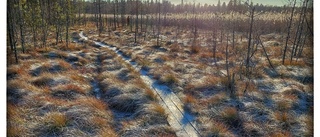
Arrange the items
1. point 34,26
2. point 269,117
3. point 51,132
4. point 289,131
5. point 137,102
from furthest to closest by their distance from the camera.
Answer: point 34,26, point 137,102, point 269,117, point 289,131, point 51,132

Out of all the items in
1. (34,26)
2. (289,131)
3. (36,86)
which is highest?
(34,26)

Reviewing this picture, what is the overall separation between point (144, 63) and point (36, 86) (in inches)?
215

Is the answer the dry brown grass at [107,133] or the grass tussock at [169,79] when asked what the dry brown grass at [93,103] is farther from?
the grass tussock at [169,79]

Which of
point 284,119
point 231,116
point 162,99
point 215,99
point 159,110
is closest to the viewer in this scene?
point 284,119

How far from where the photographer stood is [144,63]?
1271cm

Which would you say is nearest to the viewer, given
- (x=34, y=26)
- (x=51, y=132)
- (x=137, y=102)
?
(x=51, y=132)

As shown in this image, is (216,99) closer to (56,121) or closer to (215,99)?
(215,99)

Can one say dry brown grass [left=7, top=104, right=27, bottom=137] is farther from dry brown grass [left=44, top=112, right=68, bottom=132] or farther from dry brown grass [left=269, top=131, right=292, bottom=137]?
dry brown grass [left=269, top=131, right=292, bottom=137]

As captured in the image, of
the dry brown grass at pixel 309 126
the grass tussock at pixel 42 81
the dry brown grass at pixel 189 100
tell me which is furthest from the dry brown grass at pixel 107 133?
the dry brown grass at pixel 309 126

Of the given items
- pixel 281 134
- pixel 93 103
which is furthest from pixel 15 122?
pixel 281 134

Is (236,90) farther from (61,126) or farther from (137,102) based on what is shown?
(61,126)

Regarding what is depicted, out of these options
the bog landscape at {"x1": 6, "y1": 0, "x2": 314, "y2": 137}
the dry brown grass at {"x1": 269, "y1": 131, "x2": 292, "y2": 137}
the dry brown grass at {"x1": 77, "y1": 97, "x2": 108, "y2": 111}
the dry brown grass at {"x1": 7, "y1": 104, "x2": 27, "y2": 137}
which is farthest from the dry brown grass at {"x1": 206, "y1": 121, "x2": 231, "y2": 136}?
the dry brown grass at {"x1": 7, "y1": 104, "x2": 27, "y2": 137}

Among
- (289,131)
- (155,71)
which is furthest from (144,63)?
(289,131)

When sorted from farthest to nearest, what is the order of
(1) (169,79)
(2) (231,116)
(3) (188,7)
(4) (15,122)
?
(3) (188,7), (1) (169,79), (2) (231,116), (4) (15,122)
